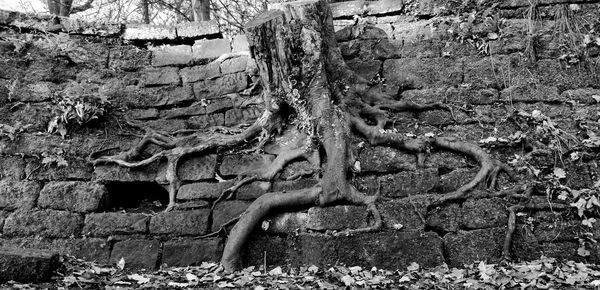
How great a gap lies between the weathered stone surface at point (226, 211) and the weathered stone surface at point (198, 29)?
7.42ft

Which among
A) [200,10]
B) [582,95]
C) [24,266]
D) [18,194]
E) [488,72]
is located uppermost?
[200,10]

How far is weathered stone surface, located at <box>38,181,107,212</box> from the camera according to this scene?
404 centimetres

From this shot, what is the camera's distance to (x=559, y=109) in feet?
13.0

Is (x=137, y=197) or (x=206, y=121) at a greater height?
(x=206, y=121)

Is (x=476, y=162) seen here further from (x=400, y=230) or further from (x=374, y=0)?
(x=374, y=0)

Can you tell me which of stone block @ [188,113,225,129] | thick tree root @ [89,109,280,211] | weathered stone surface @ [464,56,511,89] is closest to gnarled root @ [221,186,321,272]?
thick tree root @ [89,109,280,211]

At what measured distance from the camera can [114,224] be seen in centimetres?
390

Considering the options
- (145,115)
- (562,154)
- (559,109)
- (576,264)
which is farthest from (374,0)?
(576,264)

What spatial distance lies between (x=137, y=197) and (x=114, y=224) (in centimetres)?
57

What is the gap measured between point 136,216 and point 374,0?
11.1 ft

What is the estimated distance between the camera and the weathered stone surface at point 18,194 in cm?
404

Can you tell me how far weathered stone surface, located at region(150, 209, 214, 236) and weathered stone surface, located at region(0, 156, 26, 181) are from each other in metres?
1.48

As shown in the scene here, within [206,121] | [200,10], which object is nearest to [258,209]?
[206,121]

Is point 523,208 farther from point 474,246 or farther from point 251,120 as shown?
point 251,120
